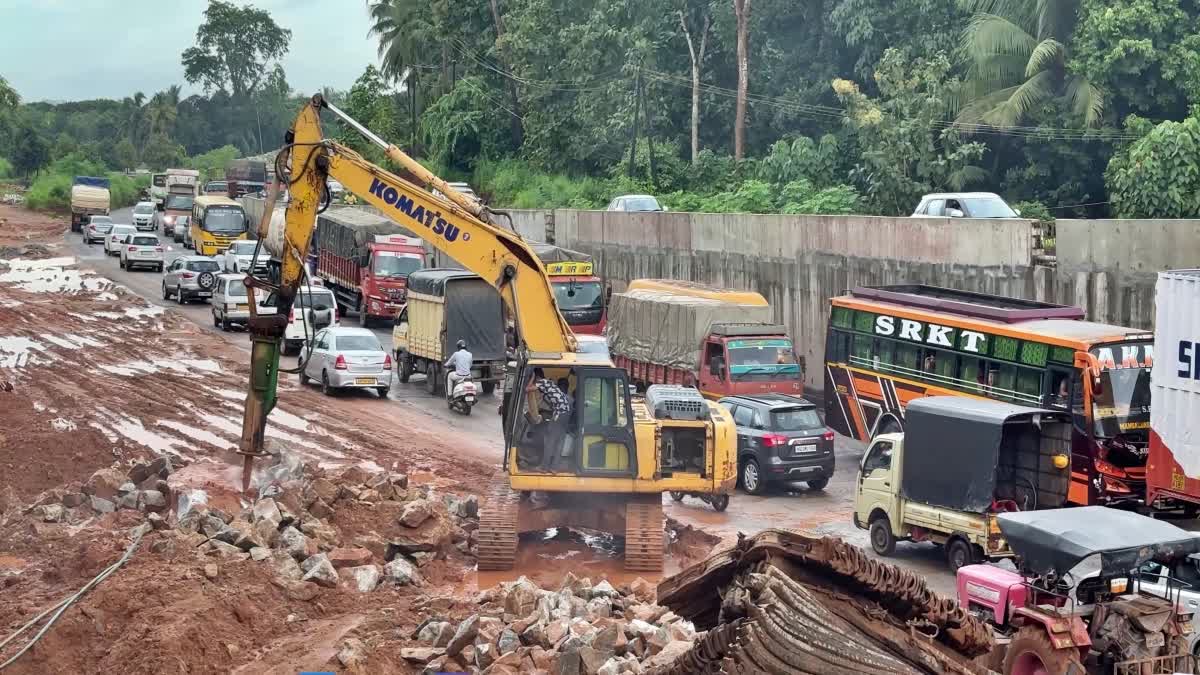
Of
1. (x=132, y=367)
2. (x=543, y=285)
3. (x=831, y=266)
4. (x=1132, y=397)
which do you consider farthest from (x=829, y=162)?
(x=543, y=285)

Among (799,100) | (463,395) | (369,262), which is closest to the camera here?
(463,395)

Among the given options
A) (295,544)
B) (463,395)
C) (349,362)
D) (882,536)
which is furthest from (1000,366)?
(349,362)

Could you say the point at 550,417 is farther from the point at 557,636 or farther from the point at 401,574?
the point at 557,636

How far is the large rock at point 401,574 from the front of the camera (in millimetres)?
15594

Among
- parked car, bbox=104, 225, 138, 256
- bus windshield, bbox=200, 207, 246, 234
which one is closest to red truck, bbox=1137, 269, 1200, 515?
bus windshield, bbox=200, 207, 246, 234

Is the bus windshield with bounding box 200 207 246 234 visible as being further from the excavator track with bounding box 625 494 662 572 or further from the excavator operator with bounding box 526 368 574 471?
the excavator track with bounding box 625 494 662 572

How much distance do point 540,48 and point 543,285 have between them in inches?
1768

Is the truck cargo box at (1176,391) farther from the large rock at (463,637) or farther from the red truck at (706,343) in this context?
the large rock at (463,637)

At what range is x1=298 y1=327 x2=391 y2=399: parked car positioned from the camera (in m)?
29.3

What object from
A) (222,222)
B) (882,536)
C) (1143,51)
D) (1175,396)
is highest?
(1143,51)

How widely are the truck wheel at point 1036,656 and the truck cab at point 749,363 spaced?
589 inches

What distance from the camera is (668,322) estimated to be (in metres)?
28.9

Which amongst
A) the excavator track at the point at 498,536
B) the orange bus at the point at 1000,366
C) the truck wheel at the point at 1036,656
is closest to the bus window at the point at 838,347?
the orange bus at the point at 1000,366

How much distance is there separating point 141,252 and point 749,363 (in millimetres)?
34887
